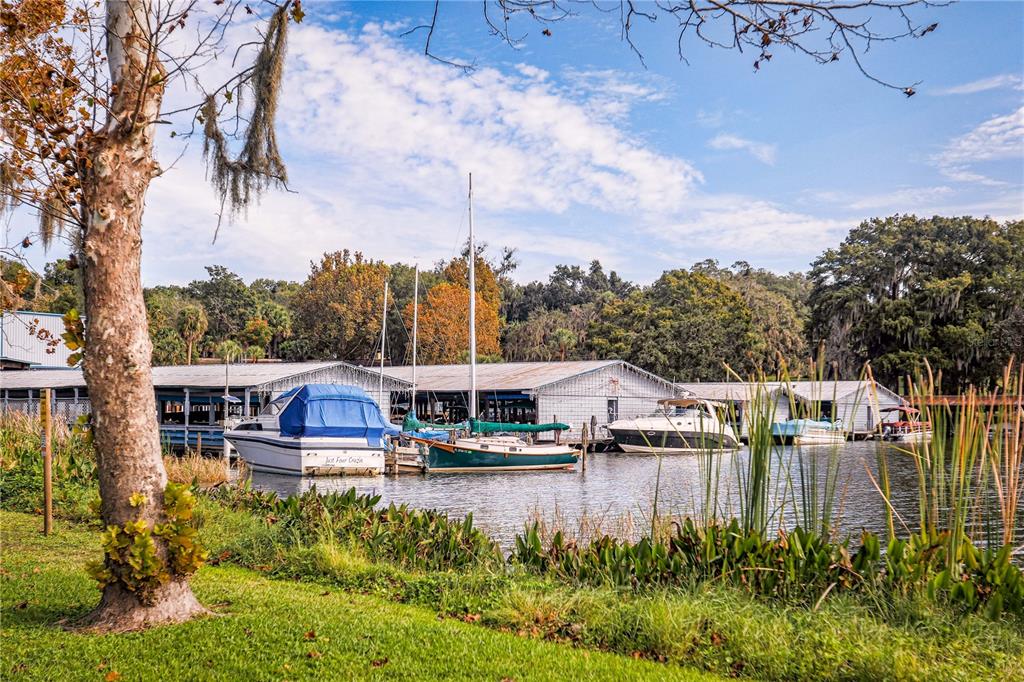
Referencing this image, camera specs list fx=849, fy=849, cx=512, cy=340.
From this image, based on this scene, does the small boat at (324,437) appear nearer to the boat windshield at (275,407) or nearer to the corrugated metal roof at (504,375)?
the boat windshield at (275,407)

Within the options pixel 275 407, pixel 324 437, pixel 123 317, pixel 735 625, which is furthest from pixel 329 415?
pixel 735 625

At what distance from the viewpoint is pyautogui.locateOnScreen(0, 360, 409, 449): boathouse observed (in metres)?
36.5

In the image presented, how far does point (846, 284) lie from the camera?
2381 inches

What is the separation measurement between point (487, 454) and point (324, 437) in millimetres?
6365

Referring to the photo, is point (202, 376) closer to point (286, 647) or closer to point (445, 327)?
point (445, 327)

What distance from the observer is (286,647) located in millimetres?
6344

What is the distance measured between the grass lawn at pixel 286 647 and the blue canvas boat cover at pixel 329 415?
65.4ft

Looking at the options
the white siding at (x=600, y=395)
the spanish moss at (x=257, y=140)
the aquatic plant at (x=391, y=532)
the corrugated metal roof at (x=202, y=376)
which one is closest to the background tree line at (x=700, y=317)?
the corrugated metal roof at (x=202, y=376)

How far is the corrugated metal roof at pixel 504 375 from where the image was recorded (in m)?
43.2

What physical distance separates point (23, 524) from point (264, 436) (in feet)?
56.2

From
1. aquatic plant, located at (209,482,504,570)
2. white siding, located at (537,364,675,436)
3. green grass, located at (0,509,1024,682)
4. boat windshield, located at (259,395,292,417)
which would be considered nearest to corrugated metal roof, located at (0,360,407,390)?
boat windshield, located at (259,395,292,417)

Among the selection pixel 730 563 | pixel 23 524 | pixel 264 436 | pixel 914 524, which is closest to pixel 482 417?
pixel 264 436

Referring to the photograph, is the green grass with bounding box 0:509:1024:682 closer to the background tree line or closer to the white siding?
the white siding

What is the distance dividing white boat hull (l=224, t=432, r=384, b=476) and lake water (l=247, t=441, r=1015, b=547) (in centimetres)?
35
